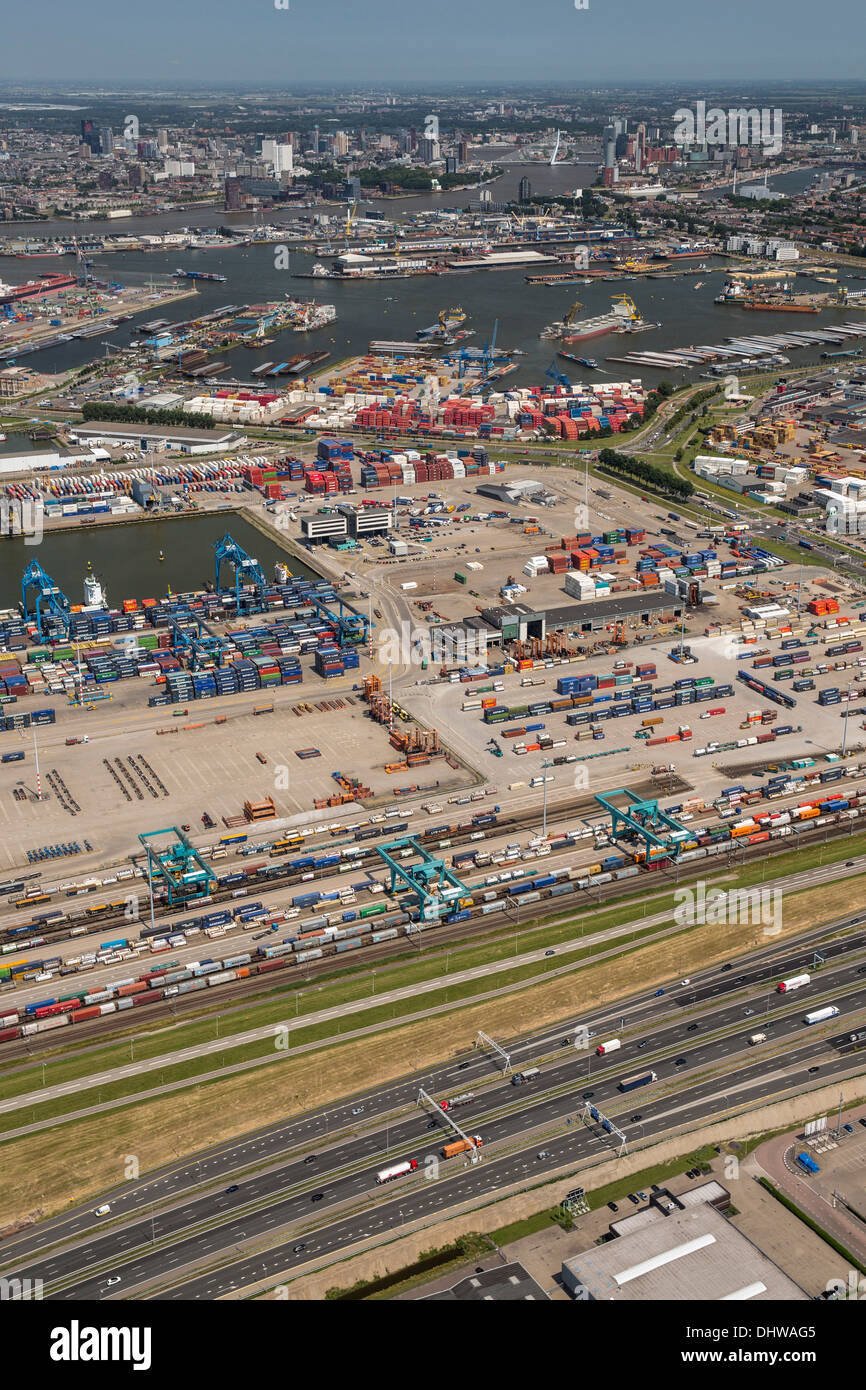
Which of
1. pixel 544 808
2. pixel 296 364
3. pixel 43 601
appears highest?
pixel 296 364

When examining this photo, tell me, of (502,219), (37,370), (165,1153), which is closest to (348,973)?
(165,1153)

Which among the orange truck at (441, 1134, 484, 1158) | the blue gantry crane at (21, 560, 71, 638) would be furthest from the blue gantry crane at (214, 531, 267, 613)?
the orange truck at (441, 1134, 484, 1158)

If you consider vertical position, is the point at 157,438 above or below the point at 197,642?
above

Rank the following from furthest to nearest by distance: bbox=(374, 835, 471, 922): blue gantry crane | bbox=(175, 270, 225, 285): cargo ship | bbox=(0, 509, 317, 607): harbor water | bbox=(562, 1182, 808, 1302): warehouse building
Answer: bbox=(175, 270, 225, 285): cargo ship → bbox=(0, 509, 317, 607): harbor water → bbox=(374, 835, 471, 922): blue gantry crane → bbox=(562, 1182, 808, 1302): warehouse building

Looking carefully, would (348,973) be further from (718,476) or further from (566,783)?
(718,476)

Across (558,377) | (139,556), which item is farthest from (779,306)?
(139,556)

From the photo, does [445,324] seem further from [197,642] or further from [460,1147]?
[460,1147]

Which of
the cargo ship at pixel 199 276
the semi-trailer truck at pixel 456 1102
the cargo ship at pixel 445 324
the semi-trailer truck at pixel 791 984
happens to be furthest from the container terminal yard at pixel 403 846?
the cargo ship at pixel 199 276

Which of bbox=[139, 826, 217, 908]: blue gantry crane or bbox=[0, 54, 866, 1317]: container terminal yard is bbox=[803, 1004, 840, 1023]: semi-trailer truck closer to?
bbox=[0, 54, 866, 1317]: container terminal yard
